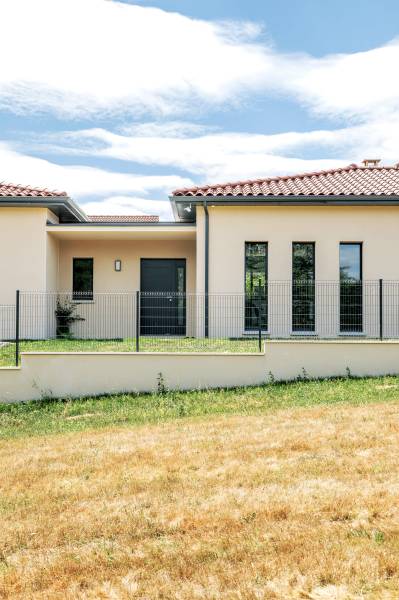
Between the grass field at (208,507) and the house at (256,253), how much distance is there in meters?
5.58

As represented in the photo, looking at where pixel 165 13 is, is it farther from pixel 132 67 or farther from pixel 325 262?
pixel 325 262

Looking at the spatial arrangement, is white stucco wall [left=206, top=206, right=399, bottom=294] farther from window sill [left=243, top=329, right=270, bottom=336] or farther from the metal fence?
window sill [left=243, top=329, right=270, bottom=336]

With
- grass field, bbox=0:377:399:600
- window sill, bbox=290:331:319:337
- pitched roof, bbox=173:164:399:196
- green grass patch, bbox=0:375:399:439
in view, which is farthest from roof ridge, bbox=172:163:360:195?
grass field, bbox=0:377:399:600

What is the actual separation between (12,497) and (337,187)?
517 inches

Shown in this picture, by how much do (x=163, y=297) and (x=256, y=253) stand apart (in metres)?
3.61

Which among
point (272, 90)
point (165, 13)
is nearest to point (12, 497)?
point (165, 13)

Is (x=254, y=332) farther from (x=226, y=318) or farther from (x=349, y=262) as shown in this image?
(x=349, y=262)

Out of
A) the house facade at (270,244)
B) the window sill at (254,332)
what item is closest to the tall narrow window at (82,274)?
the house facade at (270,244)

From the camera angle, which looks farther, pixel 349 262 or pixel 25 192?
pixel 25 192

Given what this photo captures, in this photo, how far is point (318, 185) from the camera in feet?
54.8

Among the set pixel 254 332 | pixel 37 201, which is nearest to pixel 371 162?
pixel 254 332

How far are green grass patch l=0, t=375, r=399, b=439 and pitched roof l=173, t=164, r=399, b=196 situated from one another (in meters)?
6.41

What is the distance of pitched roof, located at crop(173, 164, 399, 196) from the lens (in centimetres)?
1572

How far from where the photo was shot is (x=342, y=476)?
532 centimetres
